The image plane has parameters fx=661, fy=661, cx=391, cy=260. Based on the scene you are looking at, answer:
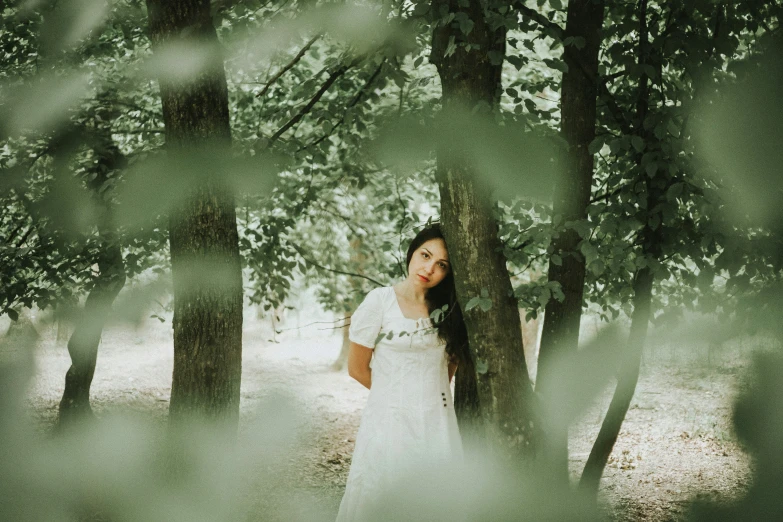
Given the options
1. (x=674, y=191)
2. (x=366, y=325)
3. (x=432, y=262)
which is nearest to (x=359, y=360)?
(x=366, y=325)

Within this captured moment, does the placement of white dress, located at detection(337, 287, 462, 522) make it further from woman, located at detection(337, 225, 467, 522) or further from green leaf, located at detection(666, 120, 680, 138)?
green leaf, located at detection(666, 120, 680, 138)

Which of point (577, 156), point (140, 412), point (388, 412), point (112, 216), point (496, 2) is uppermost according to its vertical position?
point (496, 2)

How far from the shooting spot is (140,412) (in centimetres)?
74

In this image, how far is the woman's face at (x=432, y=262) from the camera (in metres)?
2.99

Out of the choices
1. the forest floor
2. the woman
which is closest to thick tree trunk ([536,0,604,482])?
the woman

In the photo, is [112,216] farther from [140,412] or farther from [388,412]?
[388,412]

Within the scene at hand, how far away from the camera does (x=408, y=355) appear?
318cm

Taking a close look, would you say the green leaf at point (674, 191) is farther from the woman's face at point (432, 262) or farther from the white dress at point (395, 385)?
the white dress at point (395, 385)

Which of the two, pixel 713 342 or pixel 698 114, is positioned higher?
pixel 698 114

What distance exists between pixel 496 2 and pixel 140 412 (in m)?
2.36

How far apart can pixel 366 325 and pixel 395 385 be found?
331 millimetres

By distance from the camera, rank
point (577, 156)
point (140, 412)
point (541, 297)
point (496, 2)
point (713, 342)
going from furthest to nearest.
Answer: point (577, 156), point (541, 297), point (496, 2), point (140, 412), point (713, 342)

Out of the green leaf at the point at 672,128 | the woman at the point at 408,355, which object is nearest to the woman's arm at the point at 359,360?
the woman at the point at 408,355

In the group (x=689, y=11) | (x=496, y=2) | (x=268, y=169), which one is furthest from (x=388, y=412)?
(x=268, y=169)
